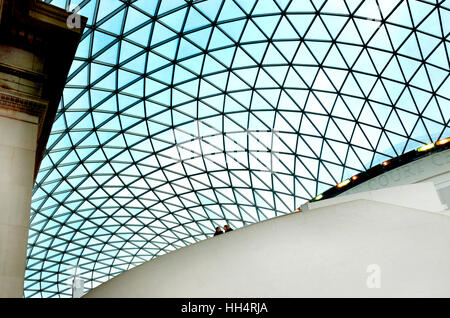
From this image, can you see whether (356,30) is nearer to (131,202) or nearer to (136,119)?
(136,119)

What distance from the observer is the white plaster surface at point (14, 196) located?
8.48 m

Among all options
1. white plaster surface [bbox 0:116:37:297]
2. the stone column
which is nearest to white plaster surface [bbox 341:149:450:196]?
the stone column

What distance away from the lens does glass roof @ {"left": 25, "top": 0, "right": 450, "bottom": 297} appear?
24344mm

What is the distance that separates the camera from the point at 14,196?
9.32 metres

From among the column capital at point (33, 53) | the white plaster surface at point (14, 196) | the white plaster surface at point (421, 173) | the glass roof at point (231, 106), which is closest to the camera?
the white plaster surface at point (14, 196)

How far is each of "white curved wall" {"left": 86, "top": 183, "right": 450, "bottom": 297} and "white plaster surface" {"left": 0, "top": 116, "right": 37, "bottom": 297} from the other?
1980 mm

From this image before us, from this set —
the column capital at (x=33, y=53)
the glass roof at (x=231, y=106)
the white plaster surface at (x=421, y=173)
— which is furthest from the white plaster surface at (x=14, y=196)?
the white plaster surface at (x=421, y=173)

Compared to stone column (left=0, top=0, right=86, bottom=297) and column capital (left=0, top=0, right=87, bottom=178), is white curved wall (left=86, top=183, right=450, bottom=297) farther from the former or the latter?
column capital (left=0, top=0, right=87, bottom=178)

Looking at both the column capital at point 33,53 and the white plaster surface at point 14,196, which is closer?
the white plaster surface at point 14,196

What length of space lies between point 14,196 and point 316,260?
279 inches

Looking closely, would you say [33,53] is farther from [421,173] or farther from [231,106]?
[421,173]

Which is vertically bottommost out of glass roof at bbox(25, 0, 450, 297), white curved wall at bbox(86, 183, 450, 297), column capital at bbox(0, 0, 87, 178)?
white curved wall at bbox(86, 183, 450, 297)

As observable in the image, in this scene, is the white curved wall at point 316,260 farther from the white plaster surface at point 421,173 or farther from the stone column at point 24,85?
the white plaster surface at point 421,173

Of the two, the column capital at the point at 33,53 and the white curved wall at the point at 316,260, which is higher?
the column capital at the point at 33,53
